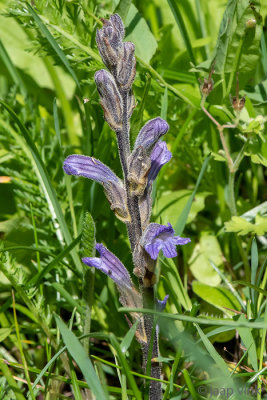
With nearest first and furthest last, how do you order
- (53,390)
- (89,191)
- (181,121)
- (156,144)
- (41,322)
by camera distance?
1. (156,144)
2. (53,390)
3. (41,322)
4. (89,191)
5. (181,121)

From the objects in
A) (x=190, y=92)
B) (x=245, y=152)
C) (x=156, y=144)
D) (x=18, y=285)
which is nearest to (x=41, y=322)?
(x=18, y=285)

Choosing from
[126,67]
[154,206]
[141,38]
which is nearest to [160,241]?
[126,67]

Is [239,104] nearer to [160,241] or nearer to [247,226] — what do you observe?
[247,226]

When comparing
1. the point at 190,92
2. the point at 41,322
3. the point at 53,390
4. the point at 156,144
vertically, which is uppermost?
the point at 190,92

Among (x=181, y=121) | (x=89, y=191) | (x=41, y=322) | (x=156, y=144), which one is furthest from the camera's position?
(x=181, y=121)

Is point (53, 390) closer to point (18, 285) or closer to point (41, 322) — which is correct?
point (41, 322)

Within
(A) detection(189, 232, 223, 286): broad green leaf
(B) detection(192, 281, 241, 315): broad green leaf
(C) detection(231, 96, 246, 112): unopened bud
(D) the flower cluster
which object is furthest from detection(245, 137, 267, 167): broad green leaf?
(D) the flower cluster
